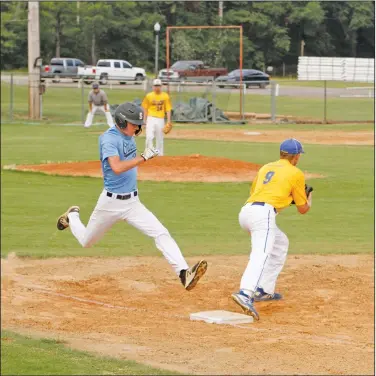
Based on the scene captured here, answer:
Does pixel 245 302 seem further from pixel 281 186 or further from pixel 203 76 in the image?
pixel 203 76

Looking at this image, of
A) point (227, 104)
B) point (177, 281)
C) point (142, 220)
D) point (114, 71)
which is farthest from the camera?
point (114, 71)

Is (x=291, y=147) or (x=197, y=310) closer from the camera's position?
(x=291, y=147)

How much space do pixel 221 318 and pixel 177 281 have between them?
7.77 feet

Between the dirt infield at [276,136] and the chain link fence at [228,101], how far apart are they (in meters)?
5.38

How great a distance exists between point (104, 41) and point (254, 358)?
3093 inches

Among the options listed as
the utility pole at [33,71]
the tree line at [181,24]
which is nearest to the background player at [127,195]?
the utility pole at [33,71]

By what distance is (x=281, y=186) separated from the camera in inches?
452

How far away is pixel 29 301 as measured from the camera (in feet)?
39.8

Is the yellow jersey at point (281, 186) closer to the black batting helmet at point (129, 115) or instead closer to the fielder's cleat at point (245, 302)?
the fielder's cleat at point (245, 302)

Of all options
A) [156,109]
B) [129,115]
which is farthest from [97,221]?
[156,109]

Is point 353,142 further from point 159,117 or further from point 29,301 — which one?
point 29,301

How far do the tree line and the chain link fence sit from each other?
4934 millimetres


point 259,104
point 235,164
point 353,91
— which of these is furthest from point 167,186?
point 353,91

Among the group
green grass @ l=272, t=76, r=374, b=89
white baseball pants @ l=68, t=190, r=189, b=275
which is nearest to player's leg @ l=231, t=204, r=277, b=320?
white baseball pants @ l=68, t=190, r=189, b=275
